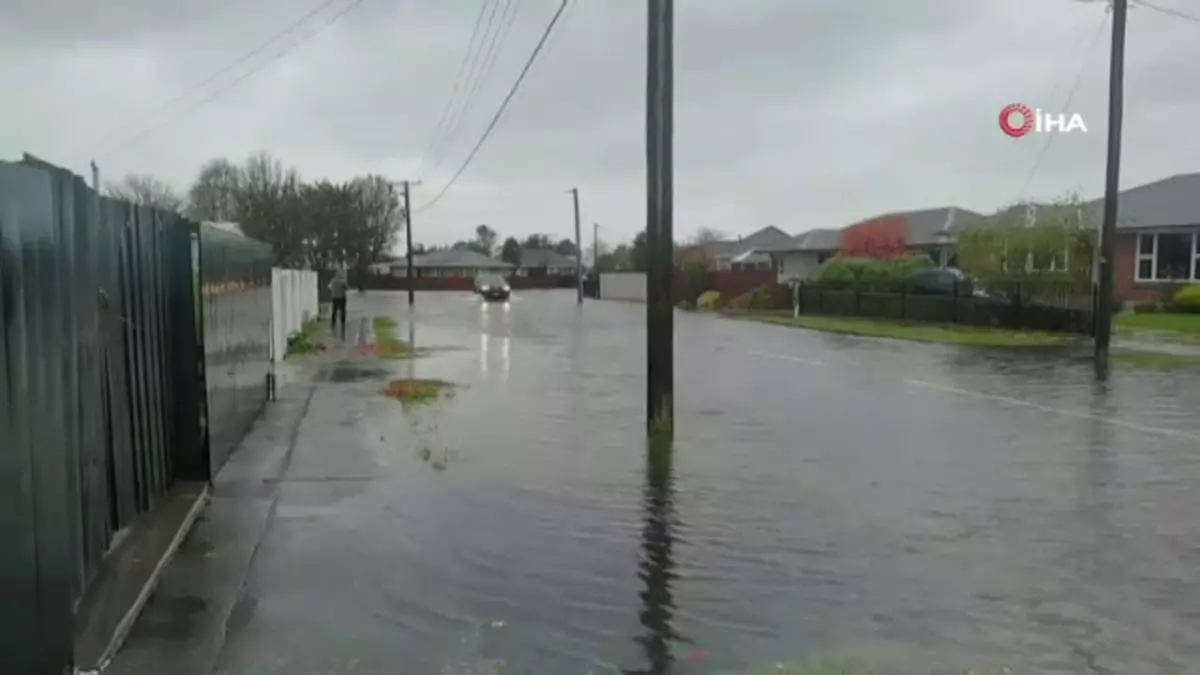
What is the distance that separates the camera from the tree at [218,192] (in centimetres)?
7231

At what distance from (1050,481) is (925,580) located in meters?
3.51

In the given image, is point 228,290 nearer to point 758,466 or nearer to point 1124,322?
point 758,466

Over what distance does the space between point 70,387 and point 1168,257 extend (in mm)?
45428

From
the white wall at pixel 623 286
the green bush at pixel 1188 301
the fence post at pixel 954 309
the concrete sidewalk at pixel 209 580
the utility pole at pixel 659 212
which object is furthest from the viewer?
the white wall at pixel 623 286

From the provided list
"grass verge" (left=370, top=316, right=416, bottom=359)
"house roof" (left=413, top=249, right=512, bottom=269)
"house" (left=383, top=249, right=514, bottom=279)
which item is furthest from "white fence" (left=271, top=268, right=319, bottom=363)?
"house roof" (left=413, top=249, right=512, bottom=269)

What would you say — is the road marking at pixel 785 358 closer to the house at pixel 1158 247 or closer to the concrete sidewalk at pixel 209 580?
the concrete sidewalk at pixel 209 580

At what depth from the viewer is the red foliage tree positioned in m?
59.3

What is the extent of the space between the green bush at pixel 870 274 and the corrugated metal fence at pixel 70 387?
3201 cm

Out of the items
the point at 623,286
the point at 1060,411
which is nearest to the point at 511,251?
the point at 623,286

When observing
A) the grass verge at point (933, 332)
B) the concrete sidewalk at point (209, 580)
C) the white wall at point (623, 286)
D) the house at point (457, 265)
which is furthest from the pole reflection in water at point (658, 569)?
the house at point (457, 265)

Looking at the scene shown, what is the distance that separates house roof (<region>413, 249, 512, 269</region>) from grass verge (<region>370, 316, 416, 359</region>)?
97.5 meters

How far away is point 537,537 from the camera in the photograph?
7.43 m

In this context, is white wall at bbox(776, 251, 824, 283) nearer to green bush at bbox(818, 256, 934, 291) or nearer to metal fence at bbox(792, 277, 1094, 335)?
green bush at bbox(818, 256, 934, 291)

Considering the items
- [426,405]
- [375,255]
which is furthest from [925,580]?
[375,255]
